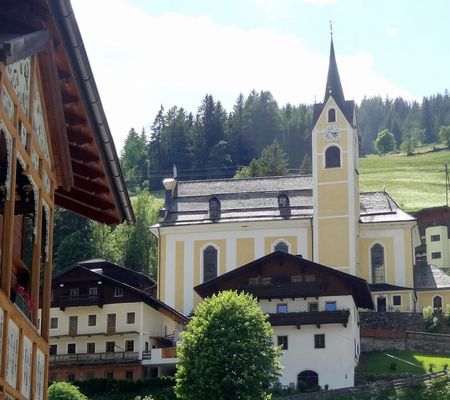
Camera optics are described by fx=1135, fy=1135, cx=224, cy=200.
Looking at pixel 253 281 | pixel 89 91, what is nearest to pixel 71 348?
pixel 253 281

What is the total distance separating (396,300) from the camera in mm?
83312

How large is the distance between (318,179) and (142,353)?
23.9 meters

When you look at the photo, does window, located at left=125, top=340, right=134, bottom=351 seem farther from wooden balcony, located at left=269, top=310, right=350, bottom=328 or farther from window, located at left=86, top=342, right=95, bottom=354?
wooden balcony, located at left=269, top=310, right=350, bottom=328

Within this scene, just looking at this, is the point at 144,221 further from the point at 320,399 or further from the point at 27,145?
the point at 27,145

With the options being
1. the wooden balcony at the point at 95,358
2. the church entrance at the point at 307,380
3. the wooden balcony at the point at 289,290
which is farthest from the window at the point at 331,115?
the church entrance at the point at 307,380

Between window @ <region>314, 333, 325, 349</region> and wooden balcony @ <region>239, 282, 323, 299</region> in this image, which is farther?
wooden balcony @ <region>239, 282, 323, 299</region>

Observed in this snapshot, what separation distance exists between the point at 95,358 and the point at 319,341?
14009mm

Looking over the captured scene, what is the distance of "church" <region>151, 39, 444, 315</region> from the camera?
84312mm

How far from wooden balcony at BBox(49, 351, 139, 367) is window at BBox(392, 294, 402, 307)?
22.4m

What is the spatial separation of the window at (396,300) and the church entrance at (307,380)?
62.0 feet

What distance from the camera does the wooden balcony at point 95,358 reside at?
69.4m

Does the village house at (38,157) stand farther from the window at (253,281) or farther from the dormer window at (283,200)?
the dormer window at (283,200)

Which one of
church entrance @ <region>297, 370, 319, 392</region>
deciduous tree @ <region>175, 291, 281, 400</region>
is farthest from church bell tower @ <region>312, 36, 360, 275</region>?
deciduous tree @ <region>175, 291, 281, 400</region>

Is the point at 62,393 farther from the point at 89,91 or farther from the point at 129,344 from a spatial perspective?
the point at 89,91
